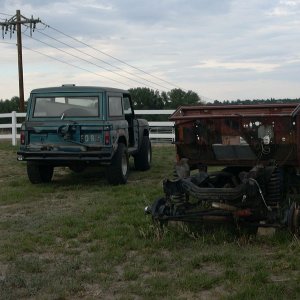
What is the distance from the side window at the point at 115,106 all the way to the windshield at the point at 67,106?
332 millimetres

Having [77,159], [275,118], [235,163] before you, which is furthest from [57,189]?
[275,118]

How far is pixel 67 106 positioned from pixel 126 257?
5602 millimetres

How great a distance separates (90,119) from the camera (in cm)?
1045

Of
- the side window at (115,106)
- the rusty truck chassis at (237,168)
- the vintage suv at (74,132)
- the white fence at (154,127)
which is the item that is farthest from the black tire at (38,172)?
the white fence at (154,127)

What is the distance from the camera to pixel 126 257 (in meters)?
5.72

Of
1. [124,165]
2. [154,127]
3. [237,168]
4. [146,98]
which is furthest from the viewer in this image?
[146,98]

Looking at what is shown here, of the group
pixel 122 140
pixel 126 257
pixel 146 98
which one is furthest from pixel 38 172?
pixel 146 98

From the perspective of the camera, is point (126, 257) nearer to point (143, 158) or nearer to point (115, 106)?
point (115, 106)

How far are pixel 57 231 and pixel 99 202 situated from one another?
196 centimetres

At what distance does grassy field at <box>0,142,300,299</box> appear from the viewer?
15.4ft

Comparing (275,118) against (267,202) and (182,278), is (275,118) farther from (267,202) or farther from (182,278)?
(182,278)

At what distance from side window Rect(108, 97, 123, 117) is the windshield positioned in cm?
33

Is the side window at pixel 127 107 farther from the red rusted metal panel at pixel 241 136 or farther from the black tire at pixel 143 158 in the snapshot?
the red rusted metal panel at pixel 241 136

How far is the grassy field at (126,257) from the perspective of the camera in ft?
15.4
